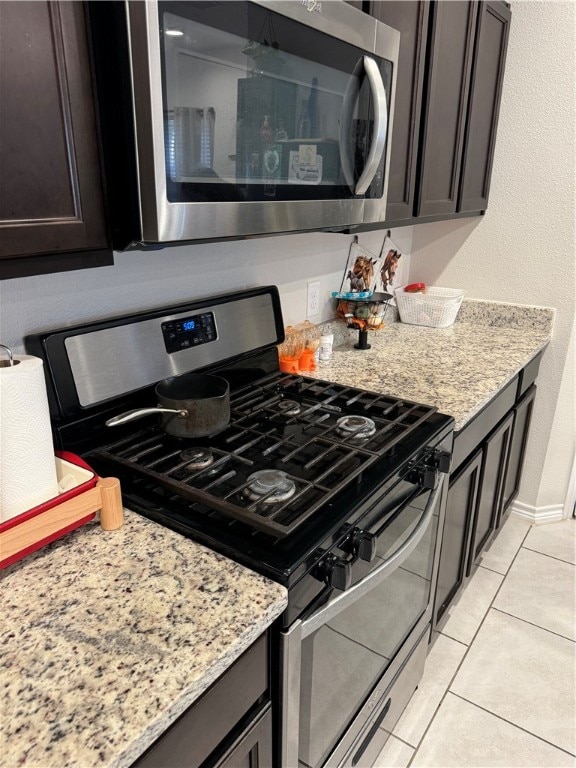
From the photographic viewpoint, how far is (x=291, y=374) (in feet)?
5.29

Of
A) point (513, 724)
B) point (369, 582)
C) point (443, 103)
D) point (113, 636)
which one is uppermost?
point (443, 103)

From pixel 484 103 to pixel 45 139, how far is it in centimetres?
182

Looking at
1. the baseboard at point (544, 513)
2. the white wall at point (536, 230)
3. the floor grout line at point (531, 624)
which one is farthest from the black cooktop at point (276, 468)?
the baseboard at point (544, 513)

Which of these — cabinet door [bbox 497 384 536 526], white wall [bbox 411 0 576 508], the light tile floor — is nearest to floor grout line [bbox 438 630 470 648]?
the light tile floor

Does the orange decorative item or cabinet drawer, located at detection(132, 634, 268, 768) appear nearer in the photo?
cabinet drawer, located at detection(132, 634, 268, 768)

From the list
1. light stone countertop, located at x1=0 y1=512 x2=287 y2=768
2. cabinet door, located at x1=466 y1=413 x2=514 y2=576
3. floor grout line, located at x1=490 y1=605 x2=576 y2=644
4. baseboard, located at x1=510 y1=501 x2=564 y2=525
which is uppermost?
light stone countertop, located at x1=0 y1=512 x2=287 y2=768

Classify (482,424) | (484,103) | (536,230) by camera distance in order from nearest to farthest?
(482,424), (484,103), (536,230)

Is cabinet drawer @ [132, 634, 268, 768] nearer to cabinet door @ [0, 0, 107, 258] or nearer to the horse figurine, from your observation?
cabinet door @ [0, 0, 107, 258]

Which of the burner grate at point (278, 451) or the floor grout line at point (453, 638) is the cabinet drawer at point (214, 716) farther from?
the floor grout line at point (453, 638)

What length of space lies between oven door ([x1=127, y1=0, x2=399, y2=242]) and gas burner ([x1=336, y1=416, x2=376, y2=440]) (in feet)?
1.47

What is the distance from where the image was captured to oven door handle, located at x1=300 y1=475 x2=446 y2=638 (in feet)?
2.91

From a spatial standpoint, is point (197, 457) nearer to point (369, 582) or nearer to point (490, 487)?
point (369, 582)

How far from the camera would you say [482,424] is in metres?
1.64

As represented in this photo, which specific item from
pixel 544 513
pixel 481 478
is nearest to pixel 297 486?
pixel 481 478
